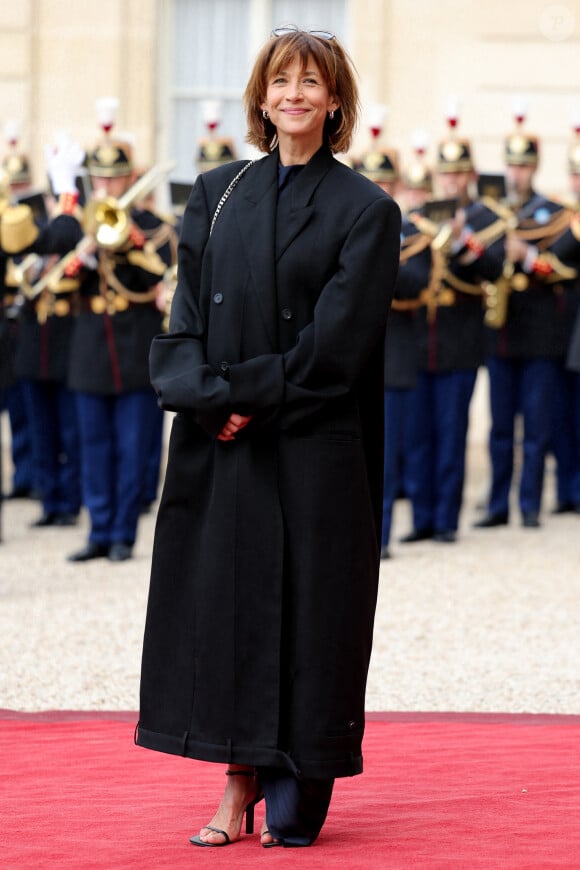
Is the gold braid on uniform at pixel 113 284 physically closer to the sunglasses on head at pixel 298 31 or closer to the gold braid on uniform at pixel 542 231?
the gold braid on uniform at pixel 542 231

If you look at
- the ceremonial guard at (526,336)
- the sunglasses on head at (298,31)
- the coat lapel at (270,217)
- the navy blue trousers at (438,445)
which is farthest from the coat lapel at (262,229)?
the ceremonial guard at (526,336)

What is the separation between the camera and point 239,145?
1494 cm

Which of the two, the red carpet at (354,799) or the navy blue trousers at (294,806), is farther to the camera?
the navy blue trousers at (294,806)

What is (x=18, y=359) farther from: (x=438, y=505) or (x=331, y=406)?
(x=331, y=406)

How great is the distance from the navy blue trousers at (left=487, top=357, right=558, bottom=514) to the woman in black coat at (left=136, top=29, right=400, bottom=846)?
6.46m

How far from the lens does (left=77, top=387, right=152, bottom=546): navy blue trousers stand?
915 centimetres

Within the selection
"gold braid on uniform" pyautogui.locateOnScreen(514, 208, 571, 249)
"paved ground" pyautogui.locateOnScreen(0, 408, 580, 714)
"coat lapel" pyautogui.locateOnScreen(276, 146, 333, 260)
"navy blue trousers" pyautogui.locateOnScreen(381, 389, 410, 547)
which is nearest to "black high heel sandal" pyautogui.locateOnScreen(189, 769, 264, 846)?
"coat lapel" pyautogui.locateOnScreen(276, 146, 333, 260)

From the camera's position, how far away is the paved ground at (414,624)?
6.05m

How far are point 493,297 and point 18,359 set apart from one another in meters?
2.68

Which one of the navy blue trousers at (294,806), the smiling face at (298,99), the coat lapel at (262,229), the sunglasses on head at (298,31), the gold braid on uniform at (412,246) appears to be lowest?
the navy blue trousers at (294,806)

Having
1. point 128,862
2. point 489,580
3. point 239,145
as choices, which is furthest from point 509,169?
point 128,862

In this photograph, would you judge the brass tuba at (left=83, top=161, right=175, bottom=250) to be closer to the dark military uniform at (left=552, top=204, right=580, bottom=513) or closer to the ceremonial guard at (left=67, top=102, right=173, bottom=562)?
the ceremonial guard at (left=67, top=102, right=173, bottom=562)

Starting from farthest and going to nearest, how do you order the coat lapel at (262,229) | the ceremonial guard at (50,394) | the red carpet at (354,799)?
the ceremonial guard at (50,394) < the coat lapel at (262,229) < the red carpet at (354,799)

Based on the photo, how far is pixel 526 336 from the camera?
1030cm
